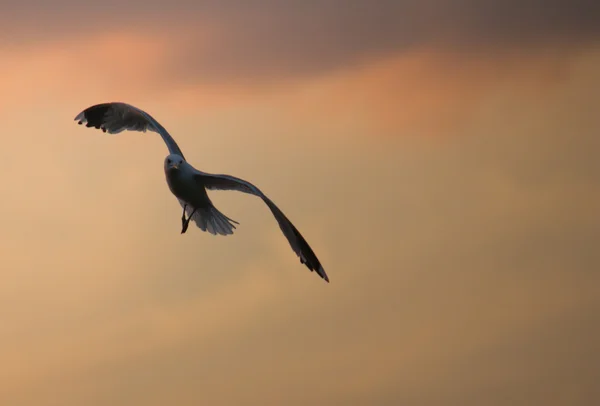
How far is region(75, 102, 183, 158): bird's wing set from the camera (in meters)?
39.6

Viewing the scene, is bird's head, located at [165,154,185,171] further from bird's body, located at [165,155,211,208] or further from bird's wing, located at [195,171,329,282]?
bird's wing, located at [195,171,329,282]

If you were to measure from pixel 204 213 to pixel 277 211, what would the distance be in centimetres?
416

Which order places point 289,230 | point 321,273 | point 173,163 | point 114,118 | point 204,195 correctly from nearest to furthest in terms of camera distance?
point 321,273 → point 289,230 → point 173,163 → point 204,195 → point 114,118

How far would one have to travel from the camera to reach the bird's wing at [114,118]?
130 ft

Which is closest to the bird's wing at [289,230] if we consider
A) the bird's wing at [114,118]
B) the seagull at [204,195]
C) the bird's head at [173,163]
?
the seagull at [204,195]

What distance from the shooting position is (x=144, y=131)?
3966 cm

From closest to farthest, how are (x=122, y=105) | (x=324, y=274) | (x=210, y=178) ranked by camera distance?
(x=324, y=274) < (x=210, y=178) < (x=122, y=105)

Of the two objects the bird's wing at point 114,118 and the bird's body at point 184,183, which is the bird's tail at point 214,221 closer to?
the bird's body at point 184,183

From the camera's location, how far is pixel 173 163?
107 ft

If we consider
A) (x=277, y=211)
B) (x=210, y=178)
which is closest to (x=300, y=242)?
(x=277, y=211)

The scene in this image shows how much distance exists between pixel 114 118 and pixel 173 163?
8.30m

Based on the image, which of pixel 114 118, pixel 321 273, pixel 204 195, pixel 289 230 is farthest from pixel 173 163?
pixel 114 118

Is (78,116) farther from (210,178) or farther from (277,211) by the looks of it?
(277,211)

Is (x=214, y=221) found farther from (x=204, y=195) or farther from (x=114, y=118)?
(x=114, y=118)
